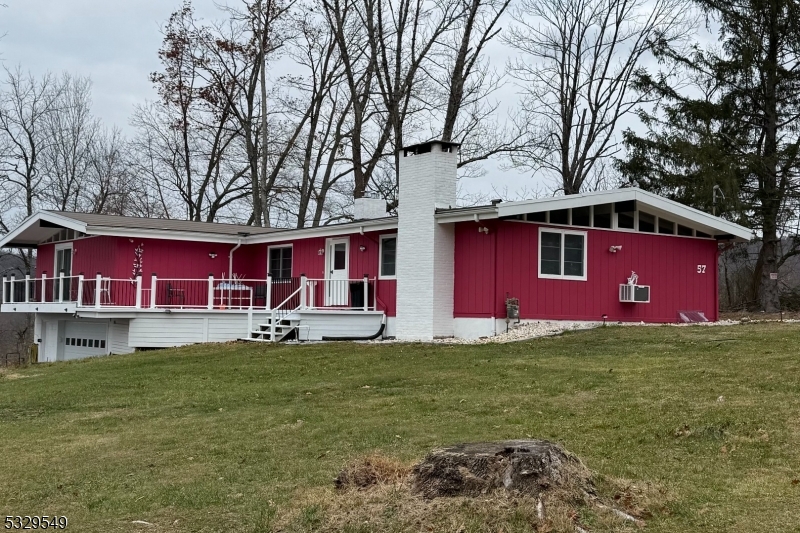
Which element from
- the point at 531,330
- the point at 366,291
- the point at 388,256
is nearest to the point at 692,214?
the point at 531,330

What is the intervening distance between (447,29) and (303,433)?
23056mm

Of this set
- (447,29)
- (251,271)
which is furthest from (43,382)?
(447,29)

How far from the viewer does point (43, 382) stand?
13945 millimetres

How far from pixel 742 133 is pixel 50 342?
22899mm

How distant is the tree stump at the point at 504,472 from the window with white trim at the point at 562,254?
12145 millimetres

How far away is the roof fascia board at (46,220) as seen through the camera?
19.9m

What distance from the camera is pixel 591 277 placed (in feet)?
58.1

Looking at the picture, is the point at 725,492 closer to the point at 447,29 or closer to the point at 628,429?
the point at 628,429

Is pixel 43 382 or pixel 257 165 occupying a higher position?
pixel 257 165

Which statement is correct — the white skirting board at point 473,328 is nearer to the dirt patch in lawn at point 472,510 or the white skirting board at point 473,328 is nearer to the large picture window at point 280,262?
the large picture window at point 280,262

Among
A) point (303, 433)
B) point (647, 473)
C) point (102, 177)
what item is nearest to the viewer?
point (647, 473)

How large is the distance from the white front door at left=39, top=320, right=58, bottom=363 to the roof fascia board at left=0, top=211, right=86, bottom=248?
9.14 ft

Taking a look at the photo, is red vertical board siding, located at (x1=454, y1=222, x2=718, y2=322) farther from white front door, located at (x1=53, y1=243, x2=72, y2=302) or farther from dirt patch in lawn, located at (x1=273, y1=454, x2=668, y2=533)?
white front door, located at (x1=53, y1=243, x2=72, y2=302)

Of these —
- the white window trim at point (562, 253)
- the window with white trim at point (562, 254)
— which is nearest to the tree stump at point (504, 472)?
the white window trim at point (562, 253)
